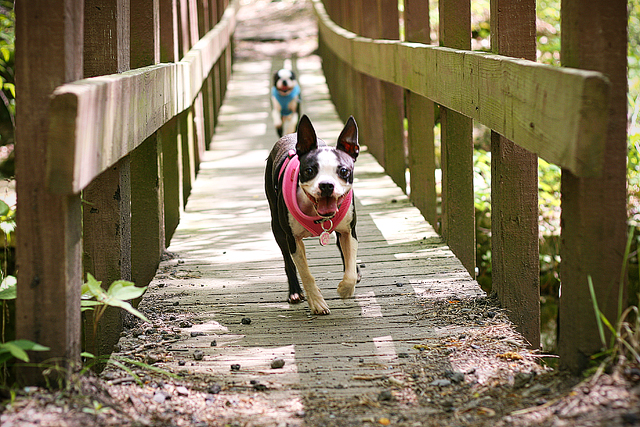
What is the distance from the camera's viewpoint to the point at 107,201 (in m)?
4.25

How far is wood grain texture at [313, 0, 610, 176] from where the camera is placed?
8.86 feet

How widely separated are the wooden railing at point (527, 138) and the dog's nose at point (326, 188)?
3.20 feet

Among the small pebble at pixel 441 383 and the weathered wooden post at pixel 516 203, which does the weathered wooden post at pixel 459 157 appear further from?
Answer: the small pebble at pixel 441 383

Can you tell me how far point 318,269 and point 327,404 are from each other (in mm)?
2424

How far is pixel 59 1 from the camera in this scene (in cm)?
283

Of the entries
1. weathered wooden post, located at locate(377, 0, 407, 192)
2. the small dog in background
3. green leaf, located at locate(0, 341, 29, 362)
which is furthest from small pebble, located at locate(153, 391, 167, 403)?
the small dog in background

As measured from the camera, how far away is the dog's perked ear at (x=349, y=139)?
178 inches

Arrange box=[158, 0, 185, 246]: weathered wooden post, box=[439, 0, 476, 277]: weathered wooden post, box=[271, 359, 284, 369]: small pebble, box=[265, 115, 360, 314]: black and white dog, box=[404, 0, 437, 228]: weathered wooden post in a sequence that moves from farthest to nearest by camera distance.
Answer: box=[404, 0, 437, 228]: weathered wooden post
box=[158, 0, 185, 246]: weathered wooden post
box=[439, 0, 476, 277]: weathered wooden post
box=[265, 115, 360, 314]: black and white dog
box=[271, 359, 284, 369]: small pebble

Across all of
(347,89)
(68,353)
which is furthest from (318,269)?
(347,89)

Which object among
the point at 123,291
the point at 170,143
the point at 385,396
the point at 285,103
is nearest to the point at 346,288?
the point at 385,396

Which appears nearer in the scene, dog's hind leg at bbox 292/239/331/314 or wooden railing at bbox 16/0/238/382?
wooden railing at bbox 16/0/238/382

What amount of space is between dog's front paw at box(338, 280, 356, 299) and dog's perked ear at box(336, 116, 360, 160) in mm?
803

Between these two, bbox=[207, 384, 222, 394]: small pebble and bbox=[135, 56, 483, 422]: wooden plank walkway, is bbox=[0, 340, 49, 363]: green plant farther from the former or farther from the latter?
bbox=[135, 56, 483, 422]: wooden plank walkway

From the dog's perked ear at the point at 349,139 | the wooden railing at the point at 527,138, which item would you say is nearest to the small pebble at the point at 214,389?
the wooden railing at the point at 527,138
